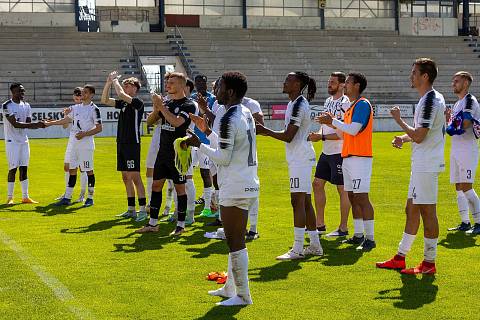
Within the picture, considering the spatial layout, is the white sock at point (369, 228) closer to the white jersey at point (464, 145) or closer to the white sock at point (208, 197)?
the white jersey at point (464, 145)

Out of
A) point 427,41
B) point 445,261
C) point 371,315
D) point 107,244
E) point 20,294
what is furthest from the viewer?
point 427,41

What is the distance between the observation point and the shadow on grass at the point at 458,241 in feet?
36.6

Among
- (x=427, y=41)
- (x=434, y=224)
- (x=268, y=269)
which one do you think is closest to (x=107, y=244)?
(x=268, y=269)

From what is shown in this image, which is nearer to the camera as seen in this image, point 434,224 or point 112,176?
point 434,224

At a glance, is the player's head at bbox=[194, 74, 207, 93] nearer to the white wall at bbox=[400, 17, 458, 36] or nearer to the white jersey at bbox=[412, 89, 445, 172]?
the white jersey at bbox=[412, 89, 445, 172]

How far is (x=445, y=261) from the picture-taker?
1004 centimetres

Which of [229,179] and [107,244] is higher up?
[229,179]

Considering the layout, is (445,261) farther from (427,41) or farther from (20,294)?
(427,41)

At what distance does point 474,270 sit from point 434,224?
0.85 meters

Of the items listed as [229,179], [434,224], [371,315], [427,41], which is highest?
[427,41]

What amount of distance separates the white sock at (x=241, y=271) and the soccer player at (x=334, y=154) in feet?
13.4

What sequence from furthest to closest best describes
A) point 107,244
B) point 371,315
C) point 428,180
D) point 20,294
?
1. point 107,244
2. point 428,180
3. point 20,294
4. point 371,315

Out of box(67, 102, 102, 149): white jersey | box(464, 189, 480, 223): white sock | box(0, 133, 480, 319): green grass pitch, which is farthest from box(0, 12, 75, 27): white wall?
box(464, 189, 480, 223): white sock

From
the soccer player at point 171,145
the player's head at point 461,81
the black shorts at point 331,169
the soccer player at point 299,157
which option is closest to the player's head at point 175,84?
the soccer player at point 171,145
